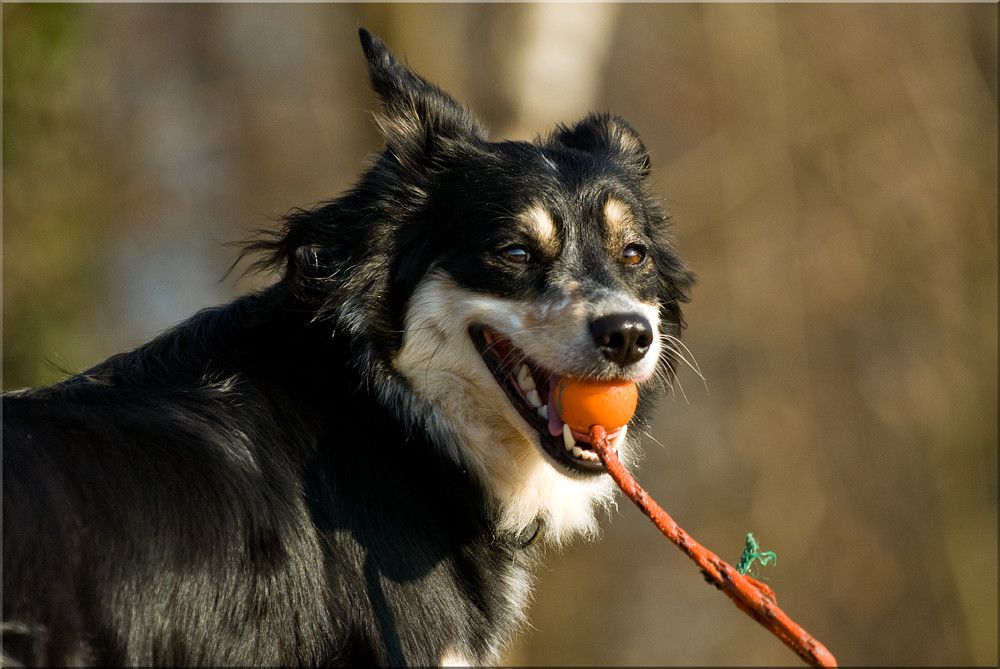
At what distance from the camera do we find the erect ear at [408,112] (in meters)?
4.21

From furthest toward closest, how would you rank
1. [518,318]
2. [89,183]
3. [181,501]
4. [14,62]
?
[89,183]
[14,62]
[518,318]
[181,501]

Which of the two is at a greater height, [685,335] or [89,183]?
[89,183]

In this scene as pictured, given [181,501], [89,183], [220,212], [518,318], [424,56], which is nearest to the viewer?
[181,501]

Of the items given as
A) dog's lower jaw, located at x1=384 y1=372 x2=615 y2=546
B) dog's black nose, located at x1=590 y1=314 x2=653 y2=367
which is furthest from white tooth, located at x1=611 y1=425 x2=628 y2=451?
dog's black nose, located at x1=590 y1=314 x2=653 y2=367

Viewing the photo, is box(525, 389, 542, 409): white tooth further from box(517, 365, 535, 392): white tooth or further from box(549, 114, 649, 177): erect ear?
box(549, 114, 649, 177): erect ear

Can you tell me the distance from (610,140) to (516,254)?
105 cm

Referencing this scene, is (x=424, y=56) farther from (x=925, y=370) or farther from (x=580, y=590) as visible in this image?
(x=925, y=370)

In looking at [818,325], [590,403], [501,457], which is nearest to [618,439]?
[590,403]

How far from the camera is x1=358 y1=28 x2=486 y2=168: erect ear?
13.8ft

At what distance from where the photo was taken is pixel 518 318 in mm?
3863

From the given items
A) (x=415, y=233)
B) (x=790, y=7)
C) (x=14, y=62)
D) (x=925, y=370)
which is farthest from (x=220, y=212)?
(x=415, y=233)

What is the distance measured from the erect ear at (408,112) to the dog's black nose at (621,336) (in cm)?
109

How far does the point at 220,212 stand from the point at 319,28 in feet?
11.3

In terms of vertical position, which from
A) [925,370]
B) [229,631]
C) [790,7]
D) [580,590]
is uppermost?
[790,7]
